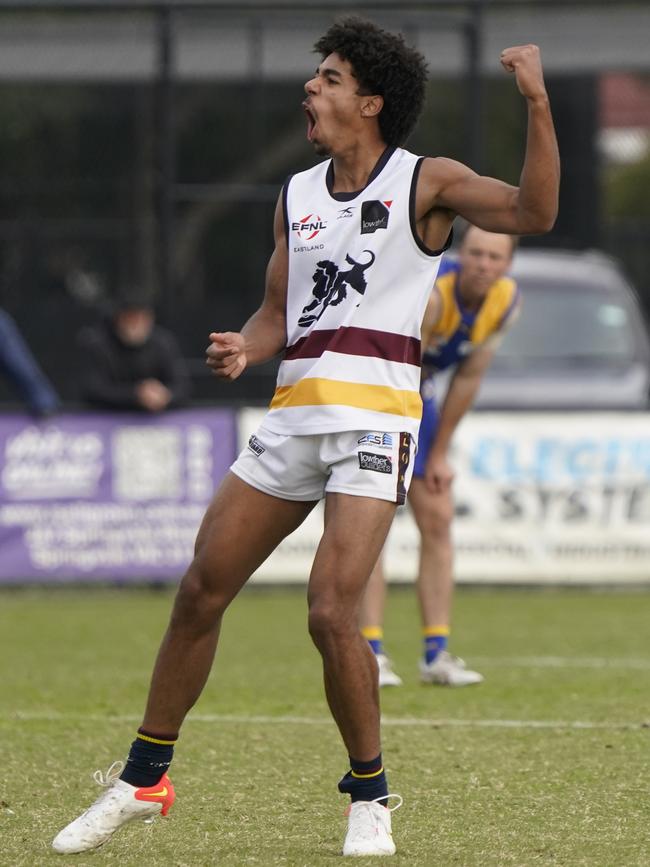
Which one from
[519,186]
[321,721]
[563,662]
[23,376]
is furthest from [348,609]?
[23,376]

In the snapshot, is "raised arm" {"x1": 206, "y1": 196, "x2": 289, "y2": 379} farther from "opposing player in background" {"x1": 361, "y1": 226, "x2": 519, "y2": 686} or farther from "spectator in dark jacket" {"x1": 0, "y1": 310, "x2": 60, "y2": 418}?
"spectator in dark jacket" {"x1": 0, "y1": 310, "x2": 60, "y2": 418}

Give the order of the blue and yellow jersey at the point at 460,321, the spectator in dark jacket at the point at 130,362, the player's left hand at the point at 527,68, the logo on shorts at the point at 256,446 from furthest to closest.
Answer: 1. the spectator in dark jacket at the point at 130,362
2. the blue and yellow jersey at the point at 460,321
3. the logo on shorts at the point at 256,446
4. the player's left hand at the point at 527,68

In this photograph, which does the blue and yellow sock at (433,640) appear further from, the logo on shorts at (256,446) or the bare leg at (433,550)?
the logo on shorts at (256,446)

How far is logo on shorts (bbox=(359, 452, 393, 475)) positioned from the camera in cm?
500

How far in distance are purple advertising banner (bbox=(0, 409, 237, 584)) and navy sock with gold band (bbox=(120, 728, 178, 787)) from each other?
7665 millimetres

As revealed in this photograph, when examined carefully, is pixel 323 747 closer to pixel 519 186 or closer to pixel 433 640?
pixel 433 640

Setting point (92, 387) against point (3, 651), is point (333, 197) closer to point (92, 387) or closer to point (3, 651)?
point (3, 651)

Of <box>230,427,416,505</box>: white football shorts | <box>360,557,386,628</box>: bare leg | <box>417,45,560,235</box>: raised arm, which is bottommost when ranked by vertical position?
<box>360,557,386,628</box>: bare leg

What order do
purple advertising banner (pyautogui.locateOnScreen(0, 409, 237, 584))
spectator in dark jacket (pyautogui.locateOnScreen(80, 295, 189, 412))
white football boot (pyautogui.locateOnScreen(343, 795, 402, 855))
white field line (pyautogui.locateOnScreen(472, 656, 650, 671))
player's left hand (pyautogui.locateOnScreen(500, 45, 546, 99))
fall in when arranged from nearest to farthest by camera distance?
1. player's left hand (pyautogui.locateOnScreen(500, 45, 546, 99))
2. white football boot (pyautogui.locateOnScreen(343, 795, 402, 855))
3. white field line (pyautogui.locateOnScreen(472, 656, 650, 671))
4. purple advertising banner (pyautogui.locateOnScreen(0, 409, 237, 584))
5. spectator in dark jacket (pyautogui.locateOnScreen(80, 295, 189, 412))

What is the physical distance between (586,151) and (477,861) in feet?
46.4

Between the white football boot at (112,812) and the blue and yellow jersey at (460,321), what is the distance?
148 inches

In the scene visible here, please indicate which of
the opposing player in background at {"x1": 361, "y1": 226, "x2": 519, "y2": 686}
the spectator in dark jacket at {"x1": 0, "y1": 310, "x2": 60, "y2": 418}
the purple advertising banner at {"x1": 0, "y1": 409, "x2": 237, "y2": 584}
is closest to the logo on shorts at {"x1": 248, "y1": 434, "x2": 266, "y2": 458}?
the opposing player in background at {"x1": 361, "y1": 226, "x2": 519, "y2": 686}

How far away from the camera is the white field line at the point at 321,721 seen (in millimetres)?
7148

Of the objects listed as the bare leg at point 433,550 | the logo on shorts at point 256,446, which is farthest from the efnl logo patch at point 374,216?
the bare leg at point 433,550
